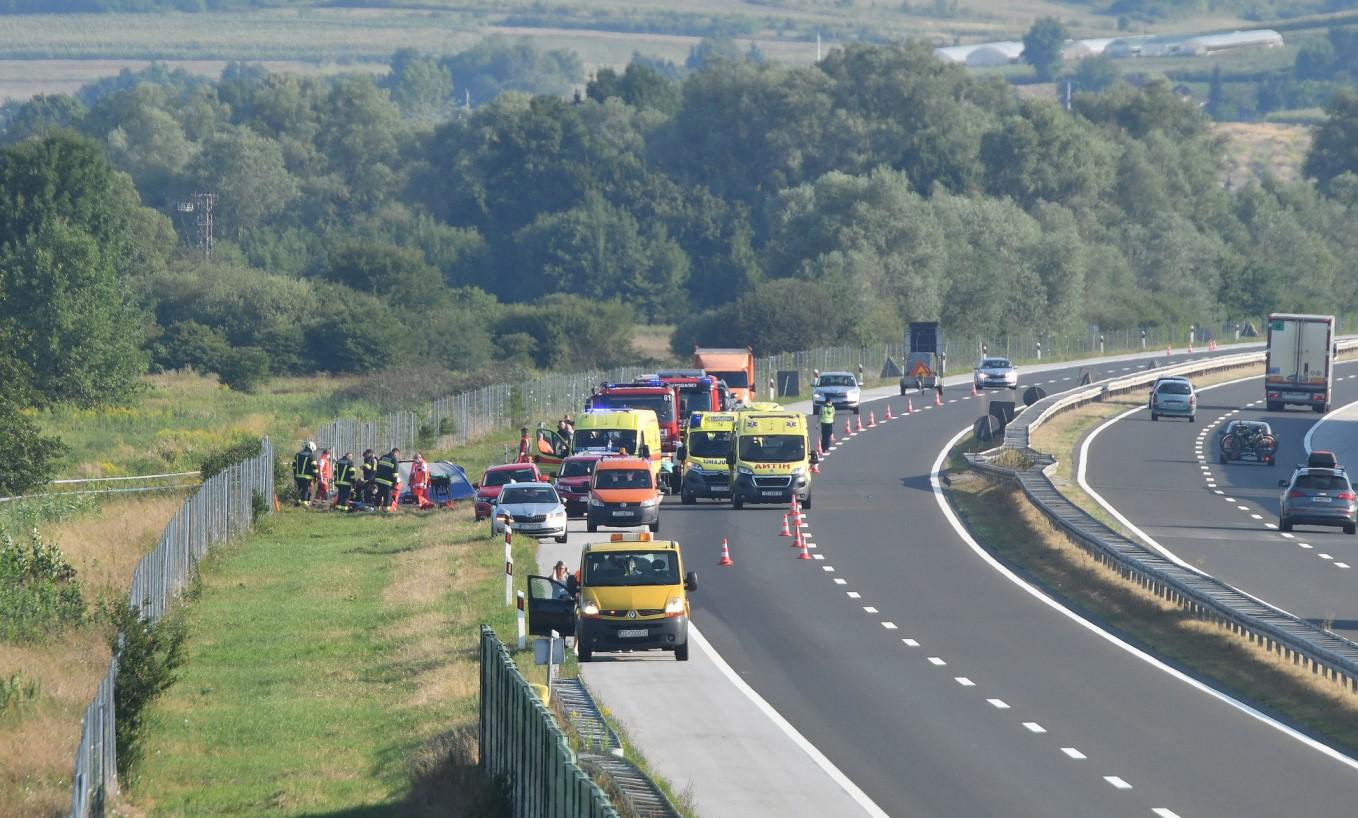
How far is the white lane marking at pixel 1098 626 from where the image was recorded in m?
25.7

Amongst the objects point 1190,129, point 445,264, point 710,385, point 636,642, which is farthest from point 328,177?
point 636,642

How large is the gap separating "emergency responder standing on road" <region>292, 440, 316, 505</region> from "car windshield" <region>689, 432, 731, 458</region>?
30.5ft

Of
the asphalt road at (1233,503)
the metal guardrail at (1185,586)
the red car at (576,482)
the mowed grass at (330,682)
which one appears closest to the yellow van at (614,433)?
the red car at (576,482)

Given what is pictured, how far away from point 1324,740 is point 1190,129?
161 meters

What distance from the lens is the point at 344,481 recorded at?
51.7m

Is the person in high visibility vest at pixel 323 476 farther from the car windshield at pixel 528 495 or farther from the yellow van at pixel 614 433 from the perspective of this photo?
the car windshield at pixel 528 495

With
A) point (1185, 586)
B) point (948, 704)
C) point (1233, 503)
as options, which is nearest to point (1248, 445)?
point (1233, 503)

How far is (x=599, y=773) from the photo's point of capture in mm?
19422

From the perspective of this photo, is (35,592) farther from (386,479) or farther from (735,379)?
(735,379)

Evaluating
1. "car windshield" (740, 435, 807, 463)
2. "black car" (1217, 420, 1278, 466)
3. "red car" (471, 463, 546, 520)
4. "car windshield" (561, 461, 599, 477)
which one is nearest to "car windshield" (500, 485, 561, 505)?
Result: "red car" (471, 463, 546, 520)

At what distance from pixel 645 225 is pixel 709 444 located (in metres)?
117

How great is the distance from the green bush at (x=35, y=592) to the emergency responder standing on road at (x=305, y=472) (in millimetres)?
11609

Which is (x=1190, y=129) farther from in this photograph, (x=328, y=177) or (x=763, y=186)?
(x=328, y=177)

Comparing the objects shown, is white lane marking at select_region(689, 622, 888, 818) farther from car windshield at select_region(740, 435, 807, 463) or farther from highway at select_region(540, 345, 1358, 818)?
car windshield at select_region(740, 435, 807, 463)
